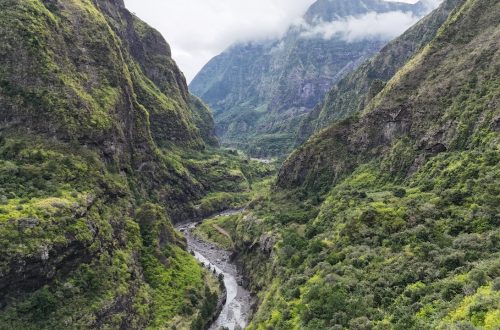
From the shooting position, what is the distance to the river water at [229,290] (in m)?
126

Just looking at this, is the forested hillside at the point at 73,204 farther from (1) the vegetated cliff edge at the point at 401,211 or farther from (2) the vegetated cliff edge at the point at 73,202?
(1) the vegetated cliff edge at the point at 401,211

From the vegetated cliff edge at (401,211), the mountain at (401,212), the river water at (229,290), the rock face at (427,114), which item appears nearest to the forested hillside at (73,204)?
the river water at (229,290)

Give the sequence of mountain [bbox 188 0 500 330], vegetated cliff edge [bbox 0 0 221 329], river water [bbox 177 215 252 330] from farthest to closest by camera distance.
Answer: river water [bbox 177 215 252 330]
vegetated cliff edge [bbox 0 0 221 329]
mountain [bbox 188 0 500 330]

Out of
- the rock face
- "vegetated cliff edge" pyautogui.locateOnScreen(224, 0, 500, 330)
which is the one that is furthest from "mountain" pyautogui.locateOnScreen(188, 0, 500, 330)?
the rock face

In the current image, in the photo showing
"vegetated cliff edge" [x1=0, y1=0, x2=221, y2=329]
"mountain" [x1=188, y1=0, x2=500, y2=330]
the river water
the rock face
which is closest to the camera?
"mountain" [x1=188, y1=0, x2=500, y2=330]

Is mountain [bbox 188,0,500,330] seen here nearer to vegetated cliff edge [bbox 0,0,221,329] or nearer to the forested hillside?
the forested hillside

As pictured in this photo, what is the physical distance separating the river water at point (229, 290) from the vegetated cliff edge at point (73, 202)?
7.00 meters

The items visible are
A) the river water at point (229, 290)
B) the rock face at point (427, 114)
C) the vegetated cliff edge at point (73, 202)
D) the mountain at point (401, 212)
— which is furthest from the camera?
the river water at point (229, 290)

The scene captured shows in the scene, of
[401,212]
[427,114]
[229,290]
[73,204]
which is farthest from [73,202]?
[427,114]

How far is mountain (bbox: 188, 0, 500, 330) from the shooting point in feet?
208

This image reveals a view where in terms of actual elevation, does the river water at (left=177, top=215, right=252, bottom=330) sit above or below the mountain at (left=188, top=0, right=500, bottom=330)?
below

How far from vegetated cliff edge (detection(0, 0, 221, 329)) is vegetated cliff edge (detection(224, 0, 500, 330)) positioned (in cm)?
3314

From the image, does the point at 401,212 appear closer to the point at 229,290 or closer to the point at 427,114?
the point at 427,114

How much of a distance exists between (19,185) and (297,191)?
101m
